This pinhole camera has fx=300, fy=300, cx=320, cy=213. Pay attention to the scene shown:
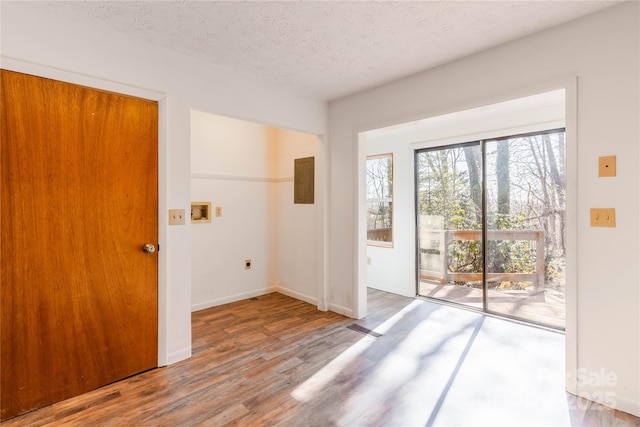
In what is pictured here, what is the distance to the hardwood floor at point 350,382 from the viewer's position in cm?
181

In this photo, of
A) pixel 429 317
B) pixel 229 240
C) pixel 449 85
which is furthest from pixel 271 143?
pixel 429 317

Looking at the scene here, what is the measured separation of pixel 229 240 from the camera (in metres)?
3.92

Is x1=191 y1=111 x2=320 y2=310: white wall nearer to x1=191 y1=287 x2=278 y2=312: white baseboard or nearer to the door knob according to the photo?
x1=191 y1=287 x2=278 y2=312: white baseboard

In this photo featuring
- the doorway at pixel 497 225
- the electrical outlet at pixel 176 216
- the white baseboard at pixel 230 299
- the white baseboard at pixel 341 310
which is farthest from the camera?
the white baseboard at pixel 230 299

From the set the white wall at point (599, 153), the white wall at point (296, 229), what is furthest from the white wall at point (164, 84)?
the white wall at point (599, 153)

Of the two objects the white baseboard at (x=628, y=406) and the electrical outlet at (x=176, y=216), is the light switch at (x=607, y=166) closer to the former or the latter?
the white baseboard at (x=628, y=406)

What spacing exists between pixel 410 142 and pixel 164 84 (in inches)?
121

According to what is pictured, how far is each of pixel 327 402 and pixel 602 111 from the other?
2.56 meters

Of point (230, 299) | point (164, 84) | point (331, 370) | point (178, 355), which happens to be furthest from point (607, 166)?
point (230, 299)

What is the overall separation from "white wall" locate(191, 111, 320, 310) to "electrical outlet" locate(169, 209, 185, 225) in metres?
1.18

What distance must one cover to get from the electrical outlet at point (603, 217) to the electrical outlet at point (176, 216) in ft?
9.66

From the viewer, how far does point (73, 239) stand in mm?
2014

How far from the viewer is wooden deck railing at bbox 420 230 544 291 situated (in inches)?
130

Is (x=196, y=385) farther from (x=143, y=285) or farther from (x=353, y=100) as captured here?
(x=353, y=100)
